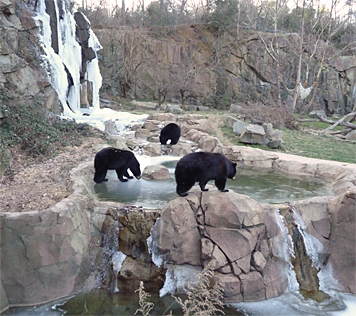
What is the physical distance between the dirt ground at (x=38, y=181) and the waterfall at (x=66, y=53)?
558 cm

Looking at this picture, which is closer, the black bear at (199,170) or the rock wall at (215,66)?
the black bear at (199,170)

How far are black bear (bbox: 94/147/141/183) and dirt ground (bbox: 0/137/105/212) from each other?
56cm

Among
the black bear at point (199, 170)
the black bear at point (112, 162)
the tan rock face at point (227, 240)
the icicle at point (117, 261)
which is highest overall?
the black bear at point (199, 170)

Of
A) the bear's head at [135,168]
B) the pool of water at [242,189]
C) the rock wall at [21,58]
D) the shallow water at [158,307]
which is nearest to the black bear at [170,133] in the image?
the pool of water at [242,189]

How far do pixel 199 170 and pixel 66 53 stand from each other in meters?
12.1

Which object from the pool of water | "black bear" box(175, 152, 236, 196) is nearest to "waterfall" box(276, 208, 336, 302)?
the pool of water

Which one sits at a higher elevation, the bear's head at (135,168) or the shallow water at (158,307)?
the bear's head at (135,168)

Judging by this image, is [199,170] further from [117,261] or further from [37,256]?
[37,256]

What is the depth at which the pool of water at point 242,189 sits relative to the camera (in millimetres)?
6164

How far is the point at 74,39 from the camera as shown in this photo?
53.3 ft

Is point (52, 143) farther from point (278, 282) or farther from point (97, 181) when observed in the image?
point (278, 282)

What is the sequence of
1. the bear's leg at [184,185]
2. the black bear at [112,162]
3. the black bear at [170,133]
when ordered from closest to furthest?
the bear's leg at [184,185]
the black bear at [112,162]
the black bear at [170,133]

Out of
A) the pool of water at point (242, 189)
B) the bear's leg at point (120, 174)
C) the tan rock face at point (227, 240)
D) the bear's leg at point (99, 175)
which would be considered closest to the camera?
the tan rock face at point (227, 240)

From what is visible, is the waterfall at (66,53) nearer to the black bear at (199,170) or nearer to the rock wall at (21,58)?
the rock wall at (21,58)
